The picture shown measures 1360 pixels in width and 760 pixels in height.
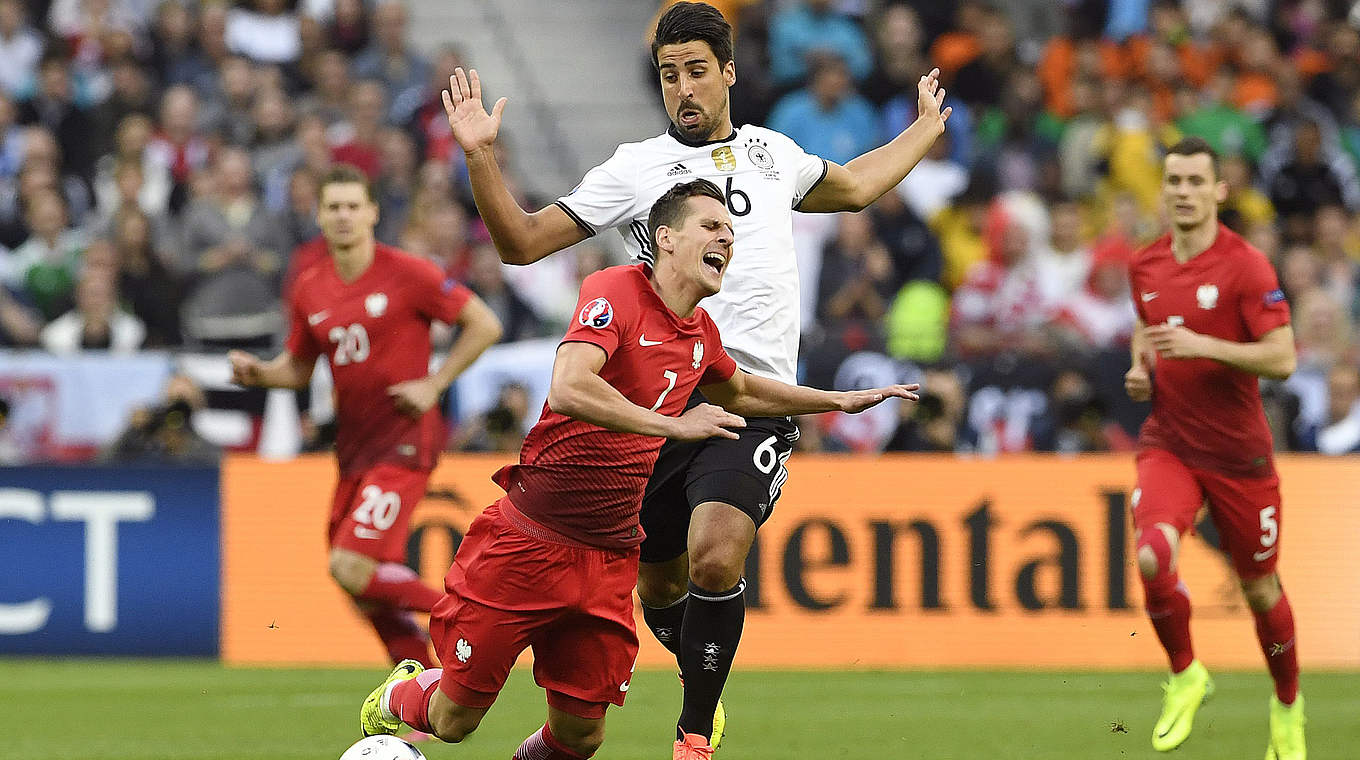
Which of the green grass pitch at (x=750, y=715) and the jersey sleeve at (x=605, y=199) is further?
the green grass pitch at (x=750, y=715)

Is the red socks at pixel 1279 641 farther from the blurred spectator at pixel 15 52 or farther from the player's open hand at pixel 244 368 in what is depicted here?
the blurred spectator at pixel 15 52

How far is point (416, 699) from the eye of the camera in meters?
6.55

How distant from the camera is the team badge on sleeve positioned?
591 cm

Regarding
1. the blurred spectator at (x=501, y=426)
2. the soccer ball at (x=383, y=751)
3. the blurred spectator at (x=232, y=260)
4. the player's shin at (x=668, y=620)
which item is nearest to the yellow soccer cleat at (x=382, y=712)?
the soccer ball at (x=383, y=751)

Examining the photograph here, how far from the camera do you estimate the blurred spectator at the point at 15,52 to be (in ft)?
58.1

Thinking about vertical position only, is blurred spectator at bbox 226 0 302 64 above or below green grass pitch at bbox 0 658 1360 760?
above

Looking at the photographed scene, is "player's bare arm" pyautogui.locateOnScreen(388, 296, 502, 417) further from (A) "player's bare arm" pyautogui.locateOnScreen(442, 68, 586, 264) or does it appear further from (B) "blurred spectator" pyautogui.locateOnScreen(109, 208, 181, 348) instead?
(B) "blurred spectator" pyautogui.locateOnScreen(109, 208, 181, 348)

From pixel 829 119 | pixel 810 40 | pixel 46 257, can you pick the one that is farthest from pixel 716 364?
pixel 810 40

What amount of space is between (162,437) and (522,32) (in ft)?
24.9

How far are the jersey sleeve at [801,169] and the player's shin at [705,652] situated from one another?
154 centimetres

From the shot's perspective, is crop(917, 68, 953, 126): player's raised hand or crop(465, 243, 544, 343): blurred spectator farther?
crop(465, 243, 544, 343): blurred spectator

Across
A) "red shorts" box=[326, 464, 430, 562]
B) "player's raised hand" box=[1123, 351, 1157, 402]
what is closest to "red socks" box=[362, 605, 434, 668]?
"red shorts" box=[326, 464, 430, 562]

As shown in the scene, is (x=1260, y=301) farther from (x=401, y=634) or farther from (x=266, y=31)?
(x=266, y=31)

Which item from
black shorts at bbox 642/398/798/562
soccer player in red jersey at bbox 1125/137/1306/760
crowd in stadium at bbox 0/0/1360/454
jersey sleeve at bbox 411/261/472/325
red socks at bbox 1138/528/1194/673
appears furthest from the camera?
crowd in stadium at bbox 0/0/1360/454
